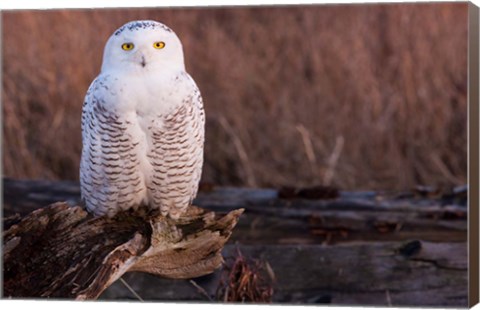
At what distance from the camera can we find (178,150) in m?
3.03

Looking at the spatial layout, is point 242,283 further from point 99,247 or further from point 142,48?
point 142,48

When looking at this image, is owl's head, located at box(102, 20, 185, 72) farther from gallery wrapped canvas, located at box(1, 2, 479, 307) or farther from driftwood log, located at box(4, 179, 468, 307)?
driftwood log, located at box(4, 179, 468, 307)

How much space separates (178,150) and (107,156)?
0.23m

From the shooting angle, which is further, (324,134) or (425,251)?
(324,134)

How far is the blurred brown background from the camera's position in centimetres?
421

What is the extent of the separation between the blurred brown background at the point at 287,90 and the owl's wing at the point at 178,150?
3.52 ft

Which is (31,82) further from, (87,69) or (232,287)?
(232,287)

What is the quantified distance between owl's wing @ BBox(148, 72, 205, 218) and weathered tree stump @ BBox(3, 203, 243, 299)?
0.34 feet

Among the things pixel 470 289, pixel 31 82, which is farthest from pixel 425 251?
pixel 31 82

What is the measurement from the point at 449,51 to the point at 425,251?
97 cm

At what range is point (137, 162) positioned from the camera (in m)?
3.03

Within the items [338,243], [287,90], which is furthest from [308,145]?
[338,243]

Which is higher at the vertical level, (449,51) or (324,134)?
(449,51)

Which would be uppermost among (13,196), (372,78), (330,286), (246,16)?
(246,16)
